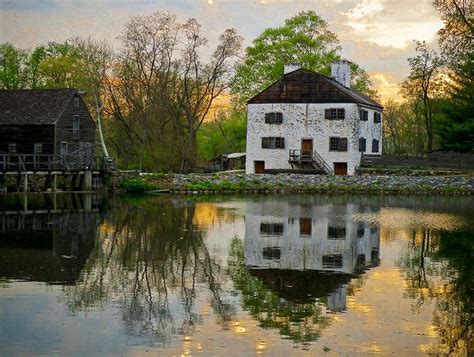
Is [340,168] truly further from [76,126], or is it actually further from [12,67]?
[12,67]

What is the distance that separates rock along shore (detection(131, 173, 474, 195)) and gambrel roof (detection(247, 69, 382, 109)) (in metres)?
8.04

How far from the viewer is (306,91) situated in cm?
5841

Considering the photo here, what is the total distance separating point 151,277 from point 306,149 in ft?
139

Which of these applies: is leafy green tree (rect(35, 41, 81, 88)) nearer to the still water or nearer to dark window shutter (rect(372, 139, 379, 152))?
dark window shutter (rect(372, 139, 379, 152))

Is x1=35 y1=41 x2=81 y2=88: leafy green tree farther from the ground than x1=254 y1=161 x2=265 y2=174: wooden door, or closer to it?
farther from the ground

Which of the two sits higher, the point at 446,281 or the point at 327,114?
the point at 327,114

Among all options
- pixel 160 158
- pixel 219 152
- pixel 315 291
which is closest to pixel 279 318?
pixel 315 291

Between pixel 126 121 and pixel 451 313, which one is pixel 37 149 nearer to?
pixel 126 121

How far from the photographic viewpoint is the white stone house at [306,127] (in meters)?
57.7

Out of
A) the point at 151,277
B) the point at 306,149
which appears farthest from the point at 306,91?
the point at 151,277

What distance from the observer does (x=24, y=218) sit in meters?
30.4

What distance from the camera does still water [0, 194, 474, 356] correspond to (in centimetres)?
1192

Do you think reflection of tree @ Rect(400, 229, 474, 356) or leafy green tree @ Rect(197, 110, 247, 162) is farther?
leafy green tree @ Rect(197, 110, 247, 162)

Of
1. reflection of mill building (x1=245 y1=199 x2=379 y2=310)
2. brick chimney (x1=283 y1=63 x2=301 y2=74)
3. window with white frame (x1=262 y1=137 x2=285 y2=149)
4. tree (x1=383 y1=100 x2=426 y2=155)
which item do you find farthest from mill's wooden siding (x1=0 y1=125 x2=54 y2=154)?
tree (x1=383 y1=100 x2=426 y2=155)
